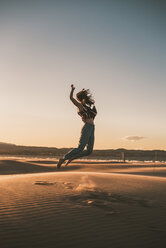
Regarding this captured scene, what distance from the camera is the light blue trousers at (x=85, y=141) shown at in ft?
21.2

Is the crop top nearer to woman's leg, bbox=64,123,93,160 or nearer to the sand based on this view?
woman's leg, bbox=64,123,93,160

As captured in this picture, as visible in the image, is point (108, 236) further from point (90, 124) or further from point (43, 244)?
point (90, 124)

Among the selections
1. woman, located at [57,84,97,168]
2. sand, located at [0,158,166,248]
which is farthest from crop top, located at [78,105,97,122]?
sand, located at [0,158,166,248]

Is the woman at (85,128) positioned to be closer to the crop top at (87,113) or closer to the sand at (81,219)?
the crop top at (87,113)

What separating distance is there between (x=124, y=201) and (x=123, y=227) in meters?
1.35

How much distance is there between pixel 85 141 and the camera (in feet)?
21.3

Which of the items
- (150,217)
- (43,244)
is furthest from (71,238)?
(150,217)

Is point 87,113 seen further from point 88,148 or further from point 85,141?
point 88,148

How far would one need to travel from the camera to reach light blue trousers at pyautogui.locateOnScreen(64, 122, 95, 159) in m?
6.47

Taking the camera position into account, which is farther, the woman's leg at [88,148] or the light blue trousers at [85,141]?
the woman's leg at [88,148]

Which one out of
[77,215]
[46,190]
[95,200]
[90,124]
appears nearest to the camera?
[77,215]

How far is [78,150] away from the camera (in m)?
6.59

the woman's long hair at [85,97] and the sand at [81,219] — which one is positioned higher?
the woman's long hair at [85,97]

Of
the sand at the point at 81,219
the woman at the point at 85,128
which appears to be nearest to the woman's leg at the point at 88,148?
the woman at the point at 85,128
